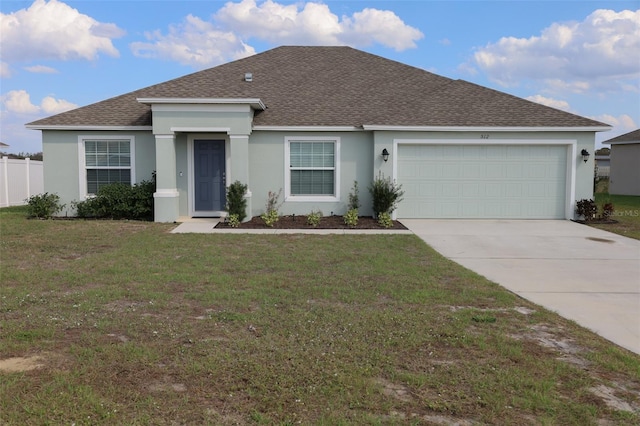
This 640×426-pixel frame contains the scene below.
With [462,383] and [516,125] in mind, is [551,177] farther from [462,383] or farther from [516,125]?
[462,383]

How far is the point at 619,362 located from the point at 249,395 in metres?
3.27

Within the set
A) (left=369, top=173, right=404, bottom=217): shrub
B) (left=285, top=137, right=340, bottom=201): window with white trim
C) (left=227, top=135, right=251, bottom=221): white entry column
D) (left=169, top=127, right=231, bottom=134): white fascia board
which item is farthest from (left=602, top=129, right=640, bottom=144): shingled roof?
(left=169, top=127, right=231, bottom=134): white fascia board

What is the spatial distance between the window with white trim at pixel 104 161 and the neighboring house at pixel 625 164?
25.6 metres

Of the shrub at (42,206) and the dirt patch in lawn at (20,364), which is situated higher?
the shrub at (42,206)

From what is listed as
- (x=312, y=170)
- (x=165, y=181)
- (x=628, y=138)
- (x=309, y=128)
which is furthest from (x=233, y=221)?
(x=628, y=138)

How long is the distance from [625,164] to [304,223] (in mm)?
22846

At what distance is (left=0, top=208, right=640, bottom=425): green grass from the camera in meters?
3.80

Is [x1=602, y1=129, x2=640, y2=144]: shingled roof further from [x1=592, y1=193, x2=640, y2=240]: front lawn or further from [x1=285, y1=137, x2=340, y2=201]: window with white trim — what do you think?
[x1=285, y1=137, x2=340, y2=201]: window with white trim

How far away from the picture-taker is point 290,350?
4.88 metres

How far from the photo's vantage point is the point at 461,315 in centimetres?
611

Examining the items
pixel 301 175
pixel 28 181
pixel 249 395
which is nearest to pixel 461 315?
pixel 249 395

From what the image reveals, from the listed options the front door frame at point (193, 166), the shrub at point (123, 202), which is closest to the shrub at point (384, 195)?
the front door frame at point (193, 166)

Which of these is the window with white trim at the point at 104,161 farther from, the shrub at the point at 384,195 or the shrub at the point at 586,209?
the shrub at the point at 586,209

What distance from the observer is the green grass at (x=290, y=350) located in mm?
3799
